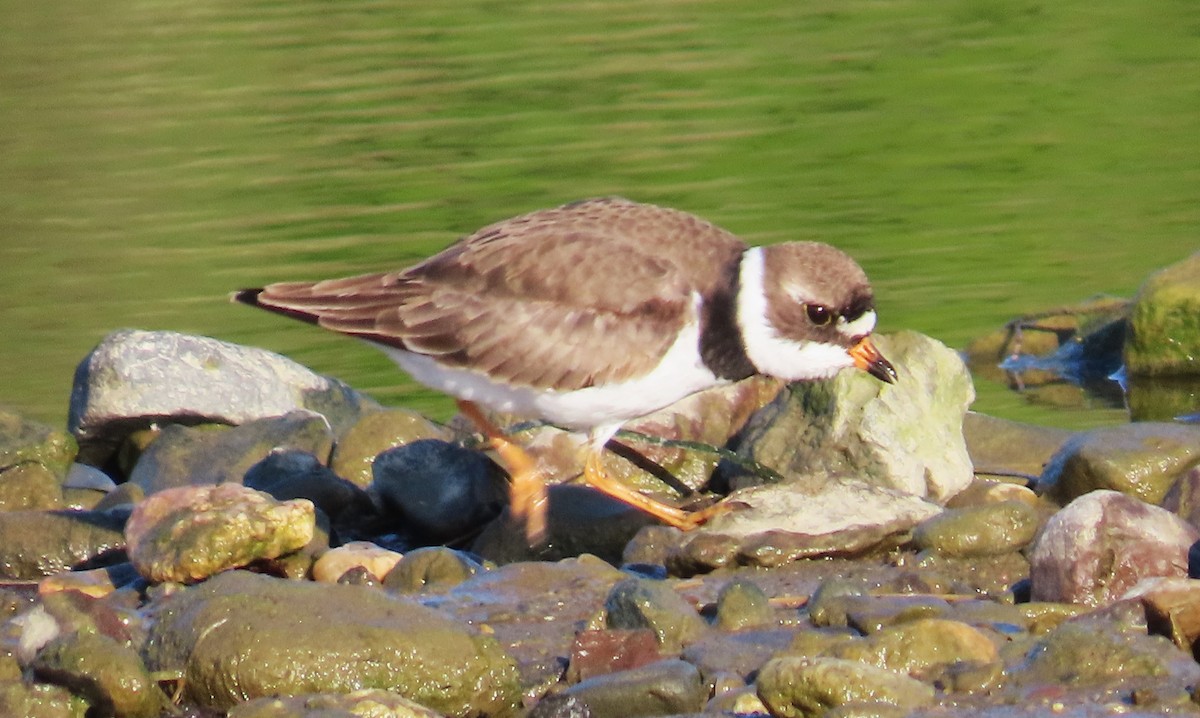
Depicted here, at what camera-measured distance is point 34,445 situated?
8516 mm

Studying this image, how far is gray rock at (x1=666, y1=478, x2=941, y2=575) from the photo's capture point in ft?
22.9

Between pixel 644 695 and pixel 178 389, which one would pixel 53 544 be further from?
pixel 644 695

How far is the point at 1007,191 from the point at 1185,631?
8655 mm

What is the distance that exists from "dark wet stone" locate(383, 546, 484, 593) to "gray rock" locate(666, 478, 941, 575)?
787mm

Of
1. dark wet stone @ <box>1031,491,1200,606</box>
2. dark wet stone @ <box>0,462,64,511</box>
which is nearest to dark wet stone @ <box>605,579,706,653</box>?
dark wet stone @ <box>1031,491,1200,606</box>

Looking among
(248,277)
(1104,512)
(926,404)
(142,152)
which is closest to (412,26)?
(142,152)

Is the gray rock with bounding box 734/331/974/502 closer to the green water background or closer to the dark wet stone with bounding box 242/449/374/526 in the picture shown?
the dark wet stone with bounding box 242/449/374/526

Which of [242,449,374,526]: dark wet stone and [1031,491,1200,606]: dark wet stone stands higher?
[1031,491,1200,606]: dark wet stone

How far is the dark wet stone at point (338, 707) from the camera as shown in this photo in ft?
17.2

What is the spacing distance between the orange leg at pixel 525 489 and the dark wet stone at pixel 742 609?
1426 mm

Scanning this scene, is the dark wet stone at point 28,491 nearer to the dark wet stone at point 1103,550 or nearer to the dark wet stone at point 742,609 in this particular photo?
the dark wet stone at point 742,609

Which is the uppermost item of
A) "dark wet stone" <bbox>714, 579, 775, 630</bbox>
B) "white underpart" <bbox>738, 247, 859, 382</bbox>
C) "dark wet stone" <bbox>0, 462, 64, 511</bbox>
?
"white underpart" <bbox>738, 247, 859, 382</bbox>

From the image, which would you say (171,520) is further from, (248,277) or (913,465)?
(248,277)

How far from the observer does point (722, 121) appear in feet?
53.0
